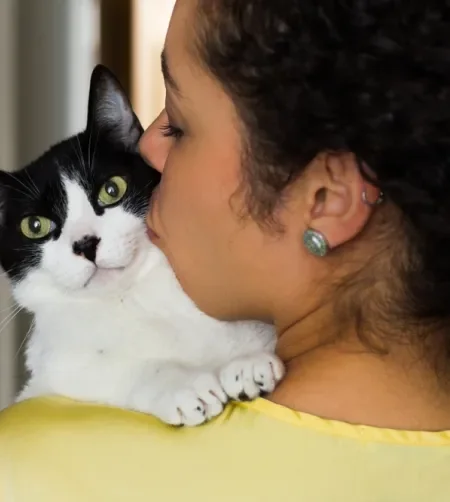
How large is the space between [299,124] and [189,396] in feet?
0.99

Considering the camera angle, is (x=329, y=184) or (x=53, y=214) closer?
(x=329, y=184)

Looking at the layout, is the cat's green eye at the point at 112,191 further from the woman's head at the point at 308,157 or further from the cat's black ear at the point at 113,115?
the woman's head at the point at 308,157

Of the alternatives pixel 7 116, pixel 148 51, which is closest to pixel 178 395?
pixel 7 116

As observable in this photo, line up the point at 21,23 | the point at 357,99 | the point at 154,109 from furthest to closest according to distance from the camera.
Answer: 1. the point at 154,109
2. the point at 21,23
3. the point at 357,99

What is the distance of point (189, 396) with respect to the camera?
80 cm

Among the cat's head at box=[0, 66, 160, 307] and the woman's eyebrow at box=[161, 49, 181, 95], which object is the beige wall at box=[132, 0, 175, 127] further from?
the woman's eyebrow at box=[161, 49, 181, 95]

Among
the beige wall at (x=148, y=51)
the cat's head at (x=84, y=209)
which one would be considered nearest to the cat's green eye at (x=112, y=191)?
the cat's head at (x=84, y=209)

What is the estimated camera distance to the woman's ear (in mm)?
688

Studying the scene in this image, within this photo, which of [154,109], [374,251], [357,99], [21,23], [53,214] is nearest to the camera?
[357,99]

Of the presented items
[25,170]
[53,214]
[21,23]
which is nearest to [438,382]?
[53,214]

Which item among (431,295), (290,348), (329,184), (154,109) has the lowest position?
(154,109)

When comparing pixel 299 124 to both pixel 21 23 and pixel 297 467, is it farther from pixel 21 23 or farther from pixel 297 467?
pixel 21 23

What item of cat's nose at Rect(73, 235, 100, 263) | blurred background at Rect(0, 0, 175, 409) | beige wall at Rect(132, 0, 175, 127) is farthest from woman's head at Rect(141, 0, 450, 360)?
beige wall at Rect(132, 0, 175, 127)

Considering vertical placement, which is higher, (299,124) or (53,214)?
(299,124)
